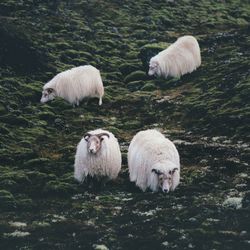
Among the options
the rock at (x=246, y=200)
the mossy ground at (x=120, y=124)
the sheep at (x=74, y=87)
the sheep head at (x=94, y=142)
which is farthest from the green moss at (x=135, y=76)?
the rock at (x=246, y=200)

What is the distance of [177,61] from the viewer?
107 ft

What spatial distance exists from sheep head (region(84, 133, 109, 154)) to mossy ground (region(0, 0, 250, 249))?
1206 mm

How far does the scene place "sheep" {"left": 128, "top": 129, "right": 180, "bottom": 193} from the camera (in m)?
18.2

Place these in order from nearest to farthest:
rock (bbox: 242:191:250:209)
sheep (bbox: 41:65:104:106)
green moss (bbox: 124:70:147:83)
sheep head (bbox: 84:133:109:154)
→ 1. rock (bbox: 242:191:250:209)
2. sheep head (bbox: 84:133:109:154)
3. sheep (bbox: 41:65:104:106)
4. green moss (bbox: 124:70:147:83)

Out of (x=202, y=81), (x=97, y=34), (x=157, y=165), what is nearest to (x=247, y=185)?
(x=157, y=165)

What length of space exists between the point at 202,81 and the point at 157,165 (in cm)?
1395

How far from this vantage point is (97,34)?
134 feet

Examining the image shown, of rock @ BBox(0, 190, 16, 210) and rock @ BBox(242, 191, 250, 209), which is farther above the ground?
rock @ BBox(242, 191, 250, 209)

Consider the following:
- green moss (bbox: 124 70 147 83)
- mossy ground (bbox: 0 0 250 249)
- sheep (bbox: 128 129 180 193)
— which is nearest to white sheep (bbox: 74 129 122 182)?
mossy ground (bbox: 0 0 250 249)

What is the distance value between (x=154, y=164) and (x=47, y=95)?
1133 cm

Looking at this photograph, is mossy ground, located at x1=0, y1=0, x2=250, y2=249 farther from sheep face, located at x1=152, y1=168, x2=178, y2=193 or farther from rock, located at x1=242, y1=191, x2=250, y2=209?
sheep face, located at x1=152, y1=168, x2=178, y2=193

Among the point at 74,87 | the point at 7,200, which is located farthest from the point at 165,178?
the point at 74,87

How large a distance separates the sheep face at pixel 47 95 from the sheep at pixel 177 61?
6.22 metres

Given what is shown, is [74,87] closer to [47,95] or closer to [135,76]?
[47,95]
